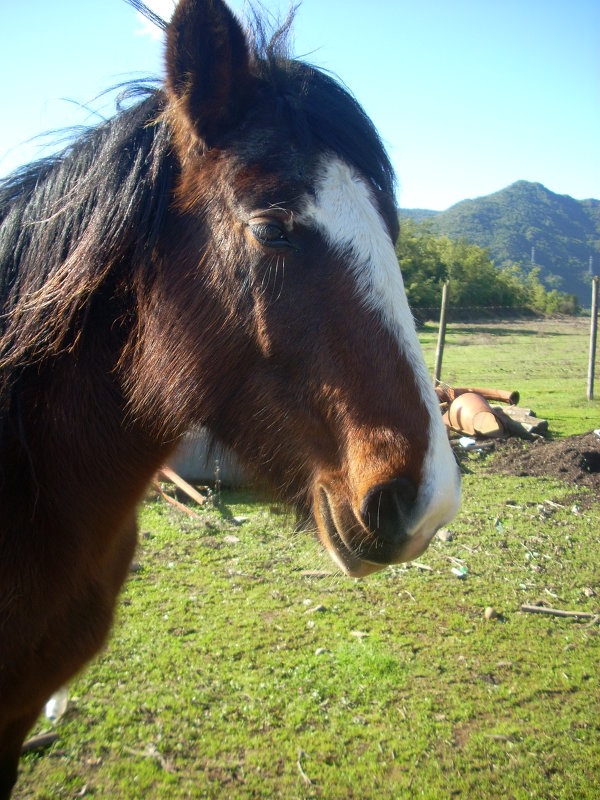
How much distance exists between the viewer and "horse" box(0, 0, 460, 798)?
1618 mm

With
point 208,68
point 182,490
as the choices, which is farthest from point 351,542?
point 182,490

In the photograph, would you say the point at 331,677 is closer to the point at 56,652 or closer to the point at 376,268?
the point at 56,652

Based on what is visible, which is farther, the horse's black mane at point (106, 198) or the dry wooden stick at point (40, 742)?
the dry wooden stick at point (40, 742)

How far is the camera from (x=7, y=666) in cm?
184

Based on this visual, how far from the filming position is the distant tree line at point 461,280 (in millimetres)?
21922

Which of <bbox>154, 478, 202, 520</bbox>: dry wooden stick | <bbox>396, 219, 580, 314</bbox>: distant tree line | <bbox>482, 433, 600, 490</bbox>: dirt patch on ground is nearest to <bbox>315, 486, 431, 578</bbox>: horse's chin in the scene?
<bbox>154, 478, 202, 520</bbox>: dry wooden stick

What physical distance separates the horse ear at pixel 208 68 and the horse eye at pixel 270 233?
390 millimetres

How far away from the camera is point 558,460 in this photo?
8422mm

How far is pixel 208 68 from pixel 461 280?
40.4 m

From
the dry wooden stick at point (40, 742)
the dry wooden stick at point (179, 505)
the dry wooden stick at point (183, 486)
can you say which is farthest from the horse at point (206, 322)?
the dry wooden stick at point (183, 486)

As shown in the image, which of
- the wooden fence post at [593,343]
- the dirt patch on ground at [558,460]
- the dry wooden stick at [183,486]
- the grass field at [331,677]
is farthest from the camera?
the wooden fence post at [593,343]

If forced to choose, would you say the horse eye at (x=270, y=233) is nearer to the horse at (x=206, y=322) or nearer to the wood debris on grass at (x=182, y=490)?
the horse at (x=206, y=322)

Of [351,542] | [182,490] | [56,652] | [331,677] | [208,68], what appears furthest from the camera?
[182,490]

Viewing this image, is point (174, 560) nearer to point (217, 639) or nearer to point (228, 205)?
point (217, 639)
